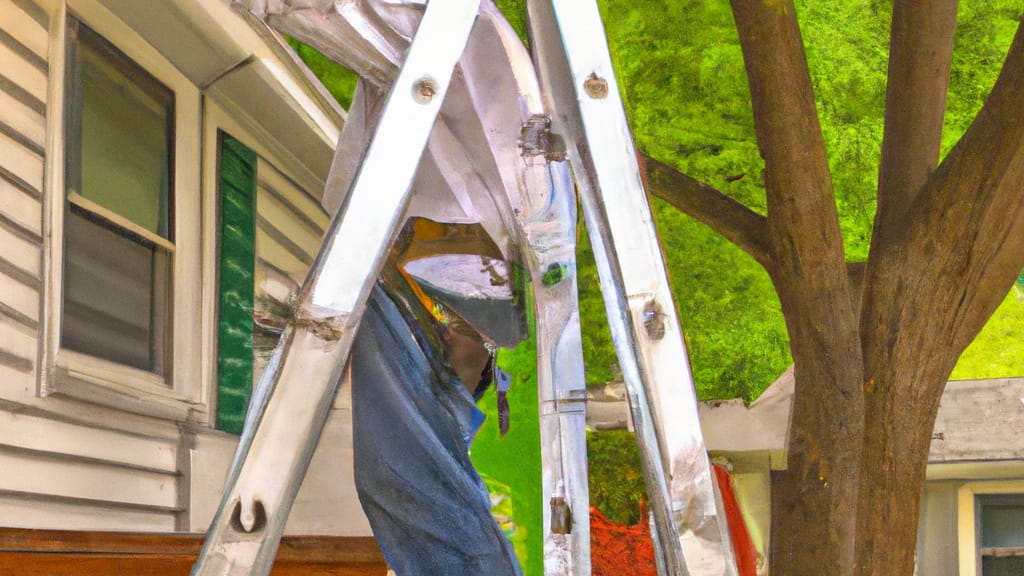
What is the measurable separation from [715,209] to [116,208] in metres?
2.73

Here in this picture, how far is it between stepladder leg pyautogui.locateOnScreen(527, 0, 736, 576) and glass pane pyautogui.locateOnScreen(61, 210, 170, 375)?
2488mm

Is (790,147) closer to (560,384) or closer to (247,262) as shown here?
(247,262)

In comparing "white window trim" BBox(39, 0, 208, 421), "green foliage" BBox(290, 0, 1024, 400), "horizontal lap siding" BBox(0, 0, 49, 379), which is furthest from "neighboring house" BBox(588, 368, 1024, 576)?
"horizontal lap siding" BBox(0, 0, 49, 379)

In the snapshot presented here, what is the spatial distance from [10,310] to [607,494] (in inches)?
202

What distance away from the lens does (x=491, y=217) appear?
2.13m

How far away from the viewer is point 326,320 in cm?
161

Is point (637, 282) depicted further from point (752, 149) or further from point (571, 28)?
point (752, 149)

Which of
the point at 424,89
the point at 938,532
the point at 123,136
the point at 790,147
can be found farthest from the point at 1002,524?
the point at 424,89

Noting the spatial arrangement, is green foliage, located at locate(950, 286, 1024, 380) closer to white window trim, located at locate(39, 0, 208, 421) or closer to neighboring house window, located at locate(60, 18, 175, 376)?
white window trim, located at locate(39, 0, 208, 421)

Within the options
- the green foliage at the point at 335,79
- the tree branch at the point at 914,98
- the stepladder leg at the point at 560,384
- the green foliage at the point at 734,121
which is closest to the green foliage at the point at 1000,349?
the green foliage at the point at 734,121

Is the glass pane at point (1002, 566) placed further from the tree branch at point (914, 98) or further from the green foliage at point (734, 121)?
the tree branch at point (914, 98)

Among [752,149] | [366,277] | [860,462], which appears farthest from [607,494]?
[366,277]

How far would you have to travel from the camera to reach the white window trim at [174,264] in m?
3.60

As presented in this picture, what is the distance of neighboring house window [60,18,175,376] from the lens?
383cm
